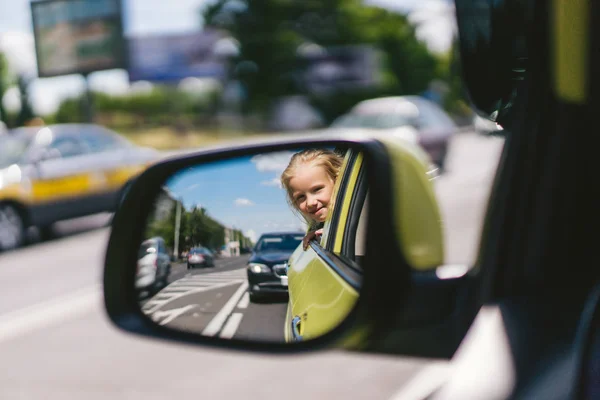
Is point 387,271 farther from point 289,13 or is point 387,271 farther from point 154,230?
point 289,13

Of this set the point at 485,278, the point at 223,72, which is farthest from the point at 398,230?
the point at 223,72

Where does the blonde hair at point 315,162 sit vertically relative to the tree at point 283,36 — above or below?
above

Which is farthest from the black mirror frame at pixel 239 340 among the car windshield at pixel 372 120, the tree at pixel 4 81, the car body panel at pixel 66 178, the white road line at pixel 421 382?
the tree at pixel 4 81

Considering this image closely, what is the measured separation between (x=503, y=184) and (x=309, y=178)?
519 millimetres

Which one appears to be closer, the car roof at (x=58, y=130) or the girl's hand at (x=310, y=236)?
the girl's hand at (x=310, y=236)

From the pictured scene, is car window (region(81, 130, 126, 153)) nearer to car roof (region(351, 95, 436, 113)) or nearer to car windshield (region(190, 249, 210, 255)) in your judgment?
car roof (region(351, 95, 436, 113))

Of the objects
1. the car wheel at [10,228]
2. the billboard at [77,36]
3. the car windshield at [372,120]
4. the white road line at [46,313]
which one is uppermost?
the billboard at [77,36]

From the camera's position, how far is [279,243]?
4.11 ft

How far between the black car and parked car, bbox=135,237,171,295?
23 centimetres

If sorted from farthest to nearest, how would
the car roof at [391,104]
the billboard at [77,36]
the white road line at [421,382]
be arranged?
the billboard at [77,36] < the car roof at [391,104] < the white road line at [421,382]

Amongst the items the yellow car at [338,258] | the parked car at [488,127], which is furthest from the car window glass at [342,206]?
the parked car at [488,127]

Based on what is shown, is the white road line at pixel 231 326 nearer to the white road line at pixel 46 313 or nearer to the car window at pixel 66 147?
the white road line at pixel 46 313

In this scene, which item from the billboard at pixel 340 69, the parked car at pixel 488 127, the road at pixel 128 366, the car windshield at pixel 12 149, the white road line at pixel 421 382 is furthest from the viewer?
the billboard at pixel 340 69

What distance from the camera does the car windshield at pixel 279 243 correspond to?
1.25 metres
